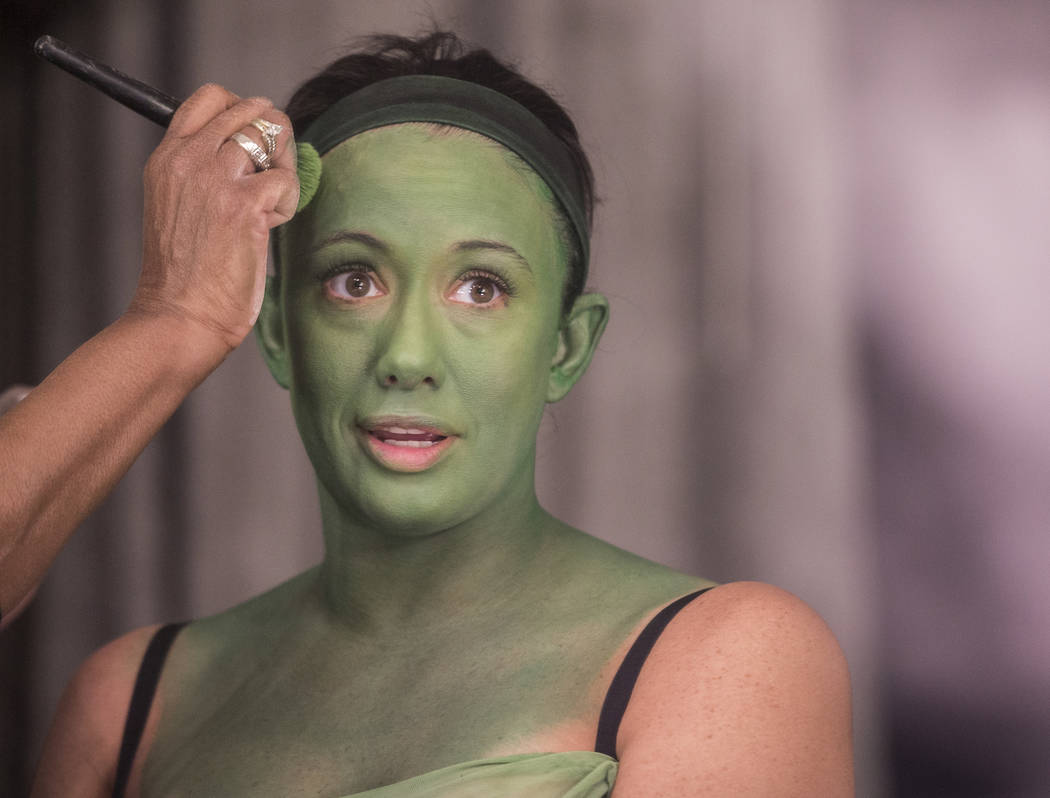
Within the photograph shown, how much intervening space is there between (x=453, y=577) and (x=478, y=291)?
33 cm

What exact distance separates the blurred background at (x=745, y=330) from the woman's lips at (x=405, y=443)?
714mm

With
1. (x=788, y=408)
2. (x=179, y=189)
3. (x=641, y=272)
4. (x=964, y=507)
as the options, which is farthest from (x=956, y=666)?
(x=179, y=189)

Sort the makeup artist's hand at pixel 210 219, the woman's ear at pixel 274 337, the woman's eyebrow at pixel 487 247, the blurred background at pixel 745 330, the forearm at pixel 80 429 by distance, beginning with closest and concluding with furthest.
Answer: the forearm at pixel 80 429 < the makeup artist's hand at pixel 210 219 < the woman's eyebrow at pixel 487 247 < the woman's ear at pixel 274 337 < the blurred background at pixel 745 330

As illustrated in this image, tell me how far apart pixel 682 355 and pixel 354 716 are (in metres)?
0.93

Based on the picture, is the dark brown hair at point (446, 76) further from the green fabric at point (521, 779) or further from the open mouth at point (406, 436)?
the green fabric at point (521, 779)

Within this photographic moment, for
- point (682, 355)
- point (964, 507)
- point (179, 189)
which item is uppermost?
point (179, 189)

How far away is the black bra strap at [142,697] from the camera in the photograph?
159cm

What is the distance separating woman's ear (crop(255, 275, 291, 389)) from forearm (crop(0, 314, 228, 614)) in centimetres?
27

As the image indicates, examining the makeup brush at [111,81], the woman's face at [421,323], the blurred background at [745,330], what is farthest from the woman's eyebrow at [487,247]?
→ the blurred background at [745,330]

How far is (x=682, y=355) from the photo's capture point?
2.12 meters

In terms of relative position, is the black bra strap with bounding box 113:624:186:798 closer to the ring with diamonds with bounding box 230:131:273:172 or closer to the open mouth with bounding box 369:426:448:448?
the open mouth with bounding box 369:426:448:448

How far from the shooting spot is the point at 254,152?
1351mm

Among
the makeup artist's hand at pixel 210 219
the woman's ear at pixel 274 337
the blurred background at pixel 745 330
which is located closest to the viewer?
the makeup artist's hand at pixel 210 219

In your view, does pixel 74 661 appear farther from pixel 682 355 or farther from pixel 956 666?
pixel 956 666
